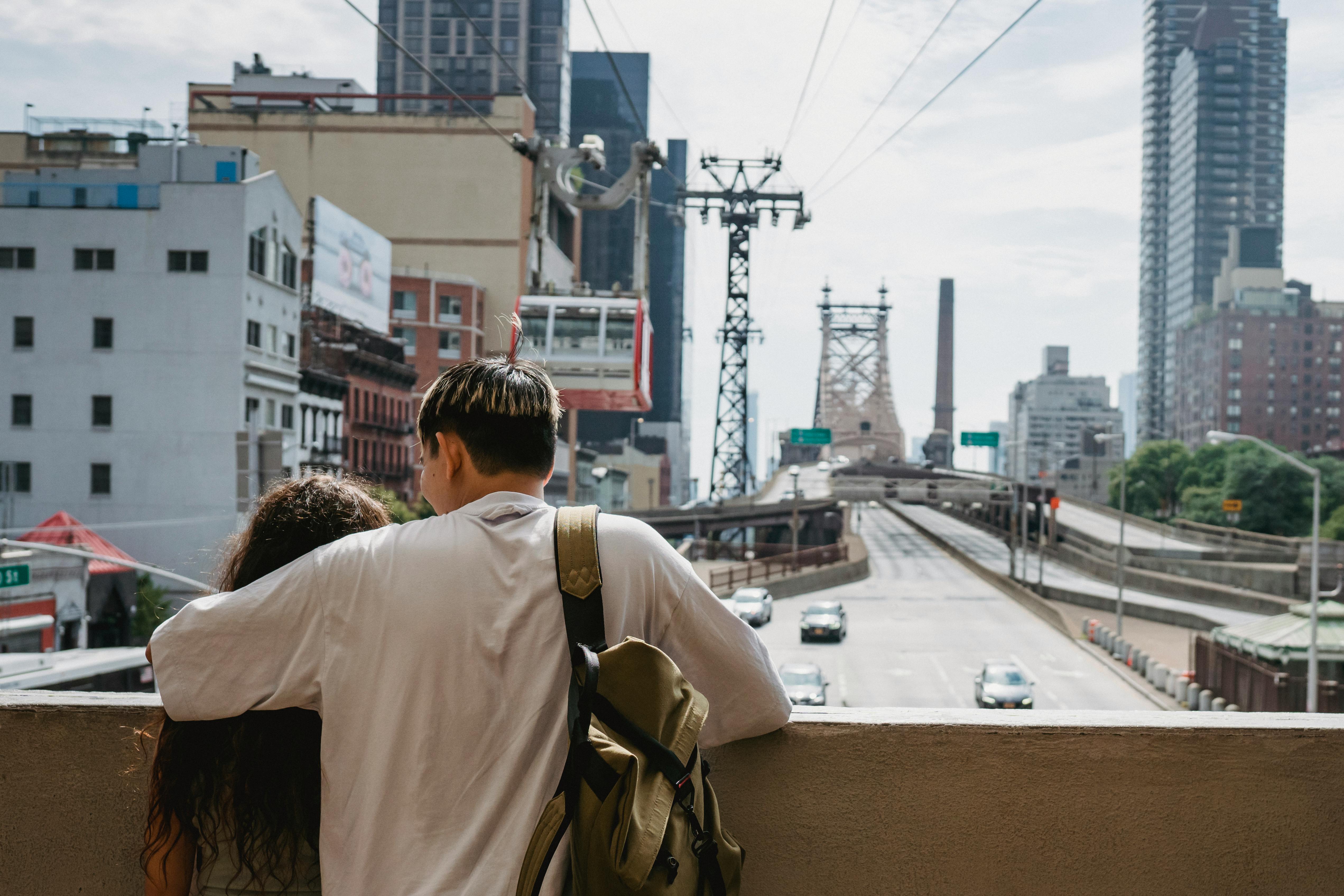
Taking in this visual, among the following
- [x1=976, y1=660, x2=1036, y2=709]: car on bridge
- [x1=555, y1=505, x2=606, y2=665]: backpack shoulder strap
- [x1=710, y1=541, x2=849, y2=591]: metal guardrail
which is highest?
[x1=555, y1=505, x2=606, y2=665]: backpack shoulder strap

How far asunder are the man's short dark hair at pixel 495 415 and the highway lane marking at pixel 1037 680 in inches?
1043

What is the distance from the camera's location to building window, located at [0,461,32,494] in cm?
4712

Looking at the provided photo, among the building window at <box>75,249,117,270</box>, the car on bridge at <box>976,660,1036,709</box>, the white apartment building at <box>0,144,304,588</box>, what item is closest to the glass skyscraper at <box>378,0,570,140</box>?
the building window at <box>75,249,117,270</box>

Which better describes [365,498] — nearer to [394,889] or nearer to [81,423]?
[394,889]

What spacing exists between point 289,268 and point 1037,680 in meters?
37.2

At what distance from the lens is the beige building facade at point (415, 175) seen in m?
86.0

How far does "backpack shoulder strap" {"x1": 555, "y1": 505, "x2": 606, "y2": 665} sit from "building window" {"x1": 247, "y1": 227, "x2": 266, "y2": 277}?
50507 millimetres

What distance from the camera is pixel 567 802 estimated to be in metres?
2.10

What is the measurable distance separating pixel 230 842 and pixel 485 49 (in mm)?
133760

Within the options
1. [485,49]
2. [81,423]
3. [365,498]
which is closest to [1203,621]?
[81,423]

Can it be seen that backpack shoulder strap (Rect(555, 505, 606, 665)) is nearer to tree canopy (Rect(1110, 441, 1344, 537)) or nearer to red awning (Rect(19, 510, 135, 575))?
red awning (Rect(19, 510, 135, 575))

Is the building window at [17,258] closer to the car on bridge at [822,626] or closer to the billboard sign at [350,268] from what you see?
the billboard sign at [350,268]

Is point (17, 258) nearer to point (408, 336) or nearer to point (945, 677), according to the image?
point (408, 336)

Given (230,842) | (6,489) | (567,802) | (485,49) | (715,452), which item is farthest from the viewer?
(485,49)
